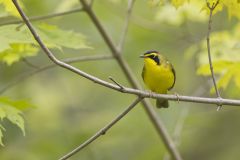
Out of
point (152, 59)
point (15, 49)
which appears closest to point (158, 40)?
point (152, 59)

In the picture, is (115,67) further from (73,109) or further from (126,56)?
(73,109)

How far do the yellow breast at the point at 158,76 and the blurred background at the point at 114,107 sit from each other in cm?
111

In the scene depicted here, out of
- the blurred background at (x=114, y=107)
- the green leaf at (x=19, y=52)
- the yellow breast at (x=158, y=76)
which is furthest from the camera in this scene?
the blurred background at (x=114, y=107)

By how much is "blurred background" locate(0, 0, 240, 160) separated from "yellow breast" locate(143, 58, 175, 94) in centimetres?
111

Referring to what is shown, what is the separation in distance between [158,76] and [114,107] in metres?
3.85

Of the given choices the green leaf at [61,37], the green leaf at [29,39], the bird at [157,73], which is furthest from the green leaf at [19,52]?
the bird at [157,73]

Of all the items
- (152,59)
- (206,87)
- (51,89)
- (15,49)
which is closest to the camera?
(15,49)

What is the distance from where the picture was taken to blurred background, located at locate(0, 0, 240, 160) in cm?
641

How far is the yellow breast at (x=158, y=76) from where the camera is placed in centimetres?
445

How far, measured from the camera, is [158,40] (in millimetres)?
8672

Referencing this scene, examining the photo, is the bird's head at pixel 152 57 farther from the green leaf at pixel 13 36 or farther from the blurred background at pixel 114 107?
the green leaf at pixel 13 36

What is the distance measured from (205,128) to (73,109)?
5.88ft

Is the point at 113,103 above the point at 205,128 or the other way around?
above

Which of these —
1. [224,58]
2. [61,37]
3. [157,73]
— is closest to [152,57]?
[157,73]
